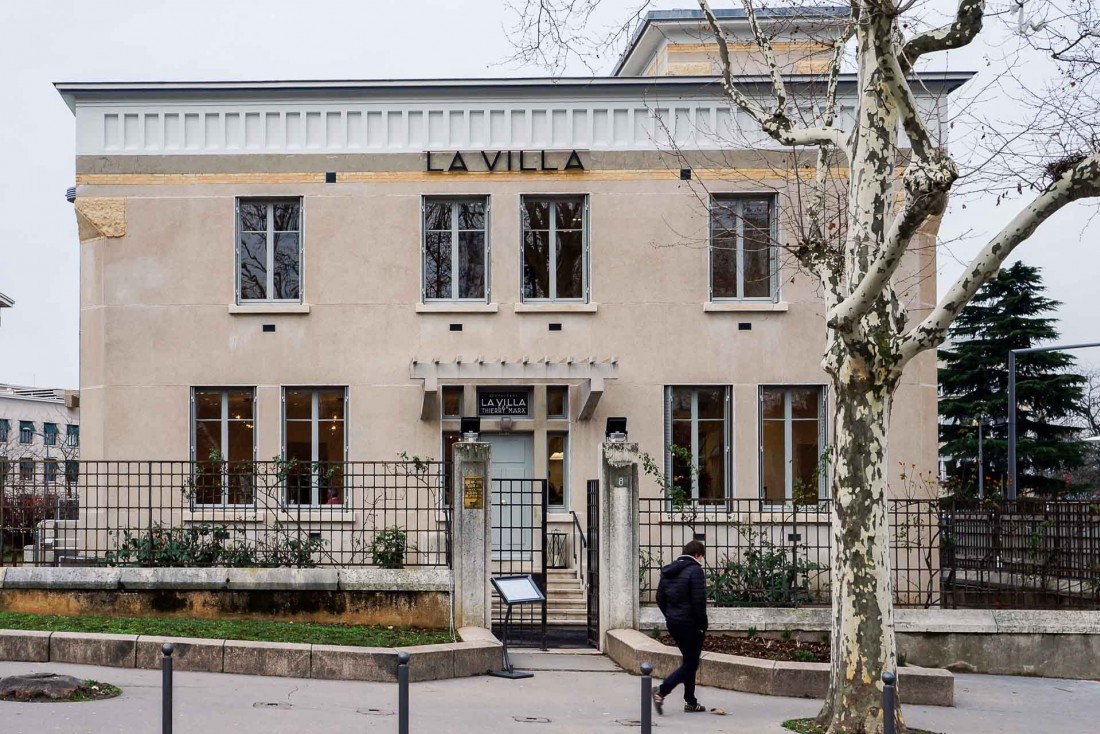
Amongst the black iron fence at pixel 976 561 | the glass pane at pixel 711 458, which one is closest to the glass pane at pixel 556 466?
the glass pane at pixel 711 458

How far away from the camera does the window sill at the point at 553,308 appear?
72.0 feet

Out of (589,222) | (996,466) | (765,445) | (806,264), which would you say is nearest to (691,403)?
(765,445)

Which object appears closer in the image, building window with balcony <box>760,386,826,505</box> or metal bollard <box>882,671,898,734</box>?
metal bollard <box>882,671,898,734</box>

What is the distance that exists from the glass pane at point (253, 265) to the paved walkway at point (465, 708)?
31.7 ft

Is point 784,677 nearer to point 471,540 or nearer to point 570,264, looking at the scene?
point 471,540

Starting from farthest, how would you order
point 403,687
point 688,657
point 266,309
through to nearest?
point 266,309, point 688,657, point 403,687

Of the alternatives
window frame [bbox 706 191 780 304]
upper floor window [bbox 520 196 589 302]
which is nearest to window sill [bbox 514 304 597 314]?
upper floor window [bbox 520 196 589 302]

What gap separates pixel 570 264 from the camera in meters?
22.4

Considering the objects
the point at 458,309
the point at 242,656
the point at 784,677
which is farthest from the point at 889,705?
the point at 458,309

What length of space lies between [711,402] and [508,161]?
541 centimetres

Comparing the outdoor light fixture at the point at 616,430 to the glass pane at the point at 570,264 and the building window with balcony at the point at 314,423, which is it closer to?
the glass pane at the point at 570,264

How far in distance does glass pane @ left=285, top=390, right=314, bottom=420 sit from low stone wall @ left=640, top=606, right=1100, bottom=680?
8.61 meters

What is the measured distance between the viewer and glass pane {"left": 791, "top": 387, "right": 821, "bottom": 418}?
2222 cm

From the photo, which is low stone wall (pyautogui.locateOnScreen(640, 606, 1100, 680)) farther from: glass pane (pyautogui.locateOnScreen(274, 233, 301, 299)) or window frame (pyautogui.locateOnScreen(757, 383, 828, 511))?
glass pane (pyautogui.locateOnScreen(274, 233, 301, 299))
